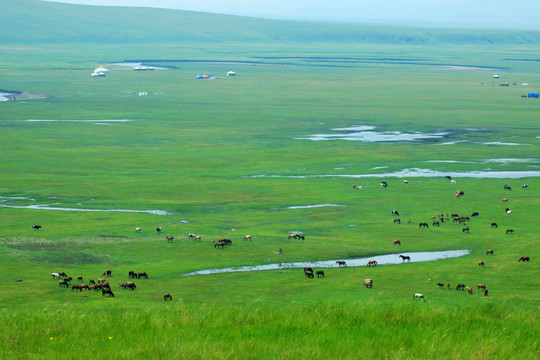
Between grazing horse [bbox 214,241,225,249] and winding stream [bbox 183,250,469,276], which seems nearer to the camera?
winding stream [bbox 183,250,469,276]

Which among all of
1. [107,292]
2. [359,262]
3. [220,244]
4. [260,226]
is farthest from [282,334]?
[260,226]

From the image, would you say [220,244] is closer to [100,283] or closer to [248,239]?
[248,239]

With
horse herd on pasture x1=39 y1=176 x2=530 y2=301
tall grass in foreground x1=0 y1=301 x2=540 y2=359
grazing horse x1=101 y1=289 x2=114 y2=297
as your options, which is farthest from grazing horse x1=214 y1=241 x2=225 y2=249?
tall grass in foreground x1=0 y1=301 x2=540 y2=359

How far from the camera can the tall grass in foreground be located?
8969 mm

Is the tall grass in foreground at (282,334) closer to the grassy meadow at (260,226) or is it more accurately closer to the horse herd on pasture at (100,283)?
the grassy meadow at (260,226)

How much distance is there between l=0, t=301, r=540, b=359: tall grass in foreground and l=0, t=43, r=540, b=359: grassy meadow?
4cm

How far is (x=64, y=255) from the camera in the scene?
3919 cm

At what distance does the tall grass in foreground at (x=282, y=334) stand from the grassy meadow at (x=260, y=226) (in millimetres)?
36

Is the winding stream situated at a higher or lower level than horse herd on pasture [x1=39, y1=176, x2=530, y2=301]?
lower

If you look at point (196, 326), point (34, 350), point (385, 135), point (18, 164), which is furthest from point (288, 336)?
point (385, 135)

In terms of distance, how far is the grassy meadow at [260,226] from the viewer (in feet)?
32.2

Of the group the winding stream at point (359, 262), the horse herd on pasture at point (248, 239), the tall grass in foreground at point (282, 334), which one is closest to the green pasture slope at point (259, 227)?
the tall grass in foreground at point (282, 334)

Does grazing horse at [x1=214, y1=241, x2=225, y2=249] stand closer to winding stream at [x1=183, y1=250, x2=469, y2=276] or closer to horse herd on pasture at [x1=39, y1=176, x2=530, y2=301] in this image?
horse herd on pasture at [x1=39, y1=176, x2=530, y2=301]

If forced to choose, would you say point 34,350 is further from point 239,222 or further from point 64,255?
point 239,222
